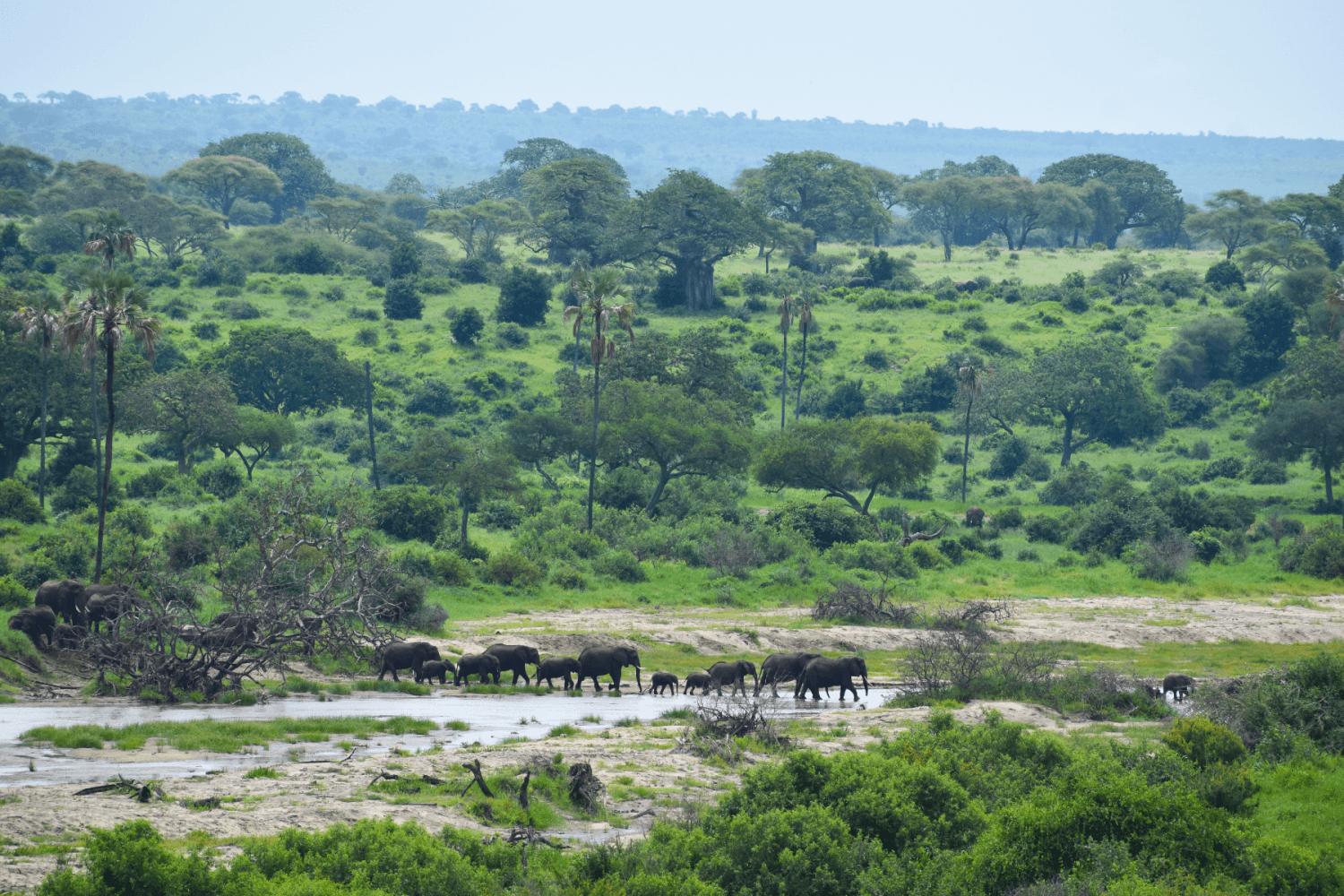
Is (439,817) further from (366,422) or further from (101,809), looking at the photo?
(366,422)

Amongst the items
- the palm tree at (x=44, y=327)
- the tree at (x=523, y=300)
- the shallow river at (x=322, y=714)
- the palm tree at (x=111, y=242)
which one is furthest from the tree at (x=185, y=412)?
the shallow river at (x=322, y=714)

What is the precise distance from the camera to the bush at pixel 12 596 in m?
28.3

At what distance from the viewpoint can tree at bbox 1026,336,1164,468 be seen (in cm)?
7112

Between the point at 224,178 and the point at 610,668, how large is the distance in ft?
383

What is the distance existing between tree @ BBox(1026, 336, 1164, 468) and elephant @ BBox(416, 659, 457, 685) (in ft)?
170

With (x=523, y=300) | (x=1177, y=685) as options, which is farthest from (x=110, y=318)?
(x=523, y=300)

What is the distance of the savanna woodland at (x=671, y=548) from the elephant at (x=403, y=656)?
7cm

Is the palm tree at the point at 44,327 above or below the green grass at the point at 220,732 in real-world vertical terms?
above

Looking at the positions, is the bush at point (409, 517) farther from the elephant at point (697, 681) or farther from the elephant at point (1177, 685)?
the elephant at point (1177, 685)

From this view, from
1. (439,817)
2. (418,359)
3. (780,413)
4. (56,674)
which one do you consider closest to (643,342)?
(780,413)

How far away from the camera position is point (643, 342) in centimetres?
6581

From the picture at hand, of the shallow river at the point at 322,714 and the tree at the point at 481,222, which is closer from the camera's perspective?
the shallow river at the point at 322,714

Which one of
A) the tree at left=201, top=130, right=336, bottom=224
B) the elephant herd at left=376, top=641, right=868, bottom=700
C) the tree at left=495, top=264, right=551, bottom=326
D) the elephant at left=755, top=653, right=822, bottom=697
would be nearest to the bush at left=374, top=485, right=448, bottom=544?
the elephant herd at left=376, top=641, right=868, bottom=700

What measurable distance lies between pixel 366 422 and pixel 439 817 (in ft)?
192
